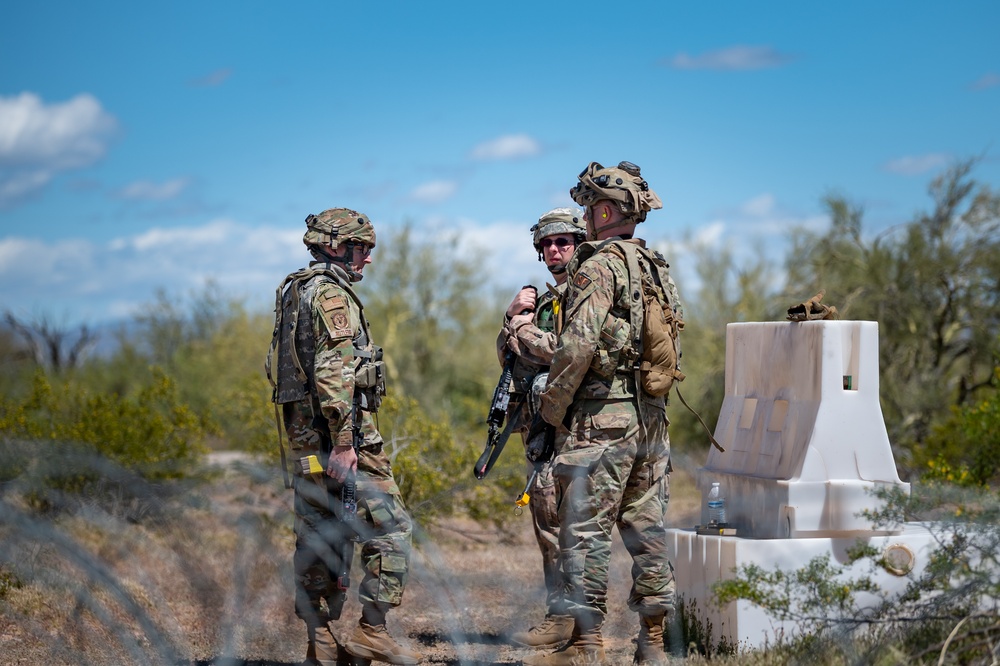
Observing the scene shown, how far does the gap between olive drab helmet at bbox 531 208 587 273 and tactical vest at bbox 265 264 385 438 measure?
1236 mm

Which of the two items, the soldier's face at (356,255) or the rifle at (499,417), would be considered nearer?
the soldier's face at (356,255)

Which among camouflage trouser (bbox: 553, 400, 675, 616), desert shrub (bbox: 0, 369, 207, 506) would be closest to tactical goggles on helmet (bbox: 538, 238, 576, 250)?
camouflage trouser (bbox: 553, 400, 675, 616)

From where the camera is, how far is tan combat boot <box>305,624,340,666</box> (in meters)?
5.22

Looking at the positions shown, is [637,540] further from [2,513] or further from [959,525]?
[2,513]

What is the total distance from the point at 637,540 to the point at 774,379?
1.16 metres

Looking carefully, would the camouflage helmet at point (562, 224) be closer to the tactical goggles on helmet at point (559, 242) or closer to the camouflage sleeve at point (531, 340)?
the tactical goggles on helmet at point (559, 242)

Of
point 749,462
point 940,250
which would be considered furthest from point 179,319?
point 749,462

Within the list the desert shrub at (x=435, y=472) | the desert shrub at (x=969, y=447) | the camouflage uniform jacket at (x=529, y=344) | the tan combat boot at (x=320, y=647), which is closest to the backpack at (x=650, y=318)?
the camouflage uniform jacket at (x=529, y=344)

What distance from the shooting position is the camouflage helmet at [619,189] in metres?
4.88

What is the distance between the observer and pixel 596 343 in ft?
15.2

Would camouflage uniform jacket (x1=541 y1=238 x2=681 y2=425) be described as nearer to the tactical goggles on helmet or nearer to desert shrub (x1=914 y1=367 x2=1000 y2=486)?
the tactical goggles on helmet

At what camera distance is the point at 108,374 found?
19.9m

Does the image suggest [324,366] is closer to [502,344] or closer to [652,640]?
[502,344]

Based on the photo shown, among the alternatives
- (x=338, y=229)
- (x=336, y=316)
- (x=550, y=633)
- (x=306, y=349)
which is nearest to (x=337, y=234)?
(x=338, y=229)
